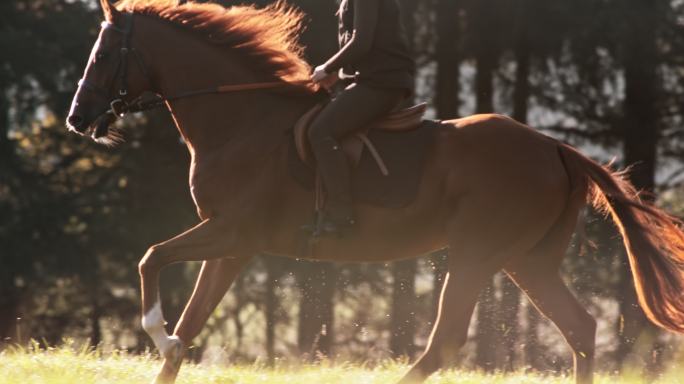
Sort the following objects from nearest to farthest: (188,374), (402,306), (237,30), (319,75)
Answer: (319,75) → (237,30) → (188,374) → (402,306)

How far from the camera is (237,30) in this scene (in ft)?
24.3

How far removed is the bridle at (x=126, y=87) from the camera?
7.17m

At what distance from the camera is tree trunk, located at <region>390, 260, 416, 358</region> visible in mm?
17656

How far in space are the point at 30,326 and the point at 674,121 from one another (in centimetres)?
1223

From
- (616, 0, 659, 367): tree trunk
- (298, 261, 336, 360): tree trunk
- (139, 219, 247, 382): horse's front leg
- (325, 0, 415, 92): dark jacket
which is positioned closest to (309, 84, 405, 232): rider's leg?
(325, 0, 415, 92): dark jacket

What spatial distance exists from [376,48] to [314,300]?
12.9 metres

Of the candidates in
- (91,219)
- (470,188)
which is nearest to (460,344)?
(470,188)

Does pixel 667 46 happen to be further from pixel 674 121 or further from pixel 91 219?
pixel 91 219

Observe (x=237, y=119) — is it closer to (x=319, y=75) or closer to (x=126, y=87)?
(x=319, y=75)

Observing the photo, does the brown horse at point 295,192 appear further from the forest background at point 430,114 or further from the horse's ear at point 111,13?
the forest background at point 430,114

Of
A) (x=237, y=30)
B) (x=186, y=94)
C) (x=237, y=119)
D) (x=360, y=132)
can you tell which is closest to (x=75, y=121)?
(x=186, y=94)

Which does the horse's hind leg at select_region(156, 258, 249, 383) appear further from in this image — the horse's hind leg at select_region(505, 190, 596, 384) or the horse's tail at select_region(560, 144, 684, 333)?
the horse's tail at select_region(560, 144, 684, 333)

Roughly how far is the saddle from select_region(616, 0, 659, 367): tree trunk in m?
9.45

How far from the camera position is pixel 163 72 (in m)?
7.27
